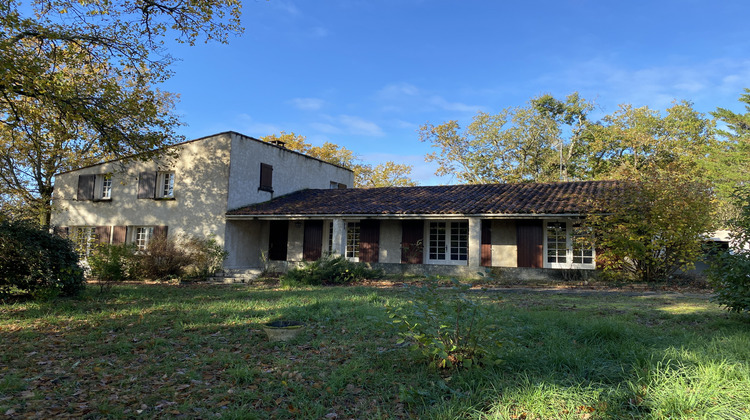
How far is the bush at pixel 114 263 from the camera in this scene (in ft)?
53.4

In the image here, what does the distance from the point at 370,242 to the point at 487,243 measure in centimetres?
457

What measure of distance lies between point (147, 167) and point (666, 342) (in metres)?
20.0

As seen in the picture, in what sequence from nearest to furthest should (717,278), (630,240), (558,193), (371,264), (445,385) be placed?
(445,385), (717,278), (630,240), (558,193), (371,264)

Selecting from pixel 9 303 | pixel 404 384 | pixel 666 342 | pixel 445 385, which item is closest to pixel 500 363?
pixel 445 385

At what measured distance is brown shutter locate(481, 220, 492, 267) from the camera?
51.2 feet

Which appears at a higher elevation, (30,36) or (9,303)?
(30,36)

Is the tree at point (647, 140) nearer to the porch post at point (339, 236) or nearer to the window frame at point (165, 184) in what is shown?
the porch post at point (339, 236)

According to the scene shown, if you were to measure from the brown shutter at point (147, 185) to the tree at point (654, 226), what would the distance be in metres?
17.6

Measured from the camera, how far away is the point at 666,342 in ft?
16.0

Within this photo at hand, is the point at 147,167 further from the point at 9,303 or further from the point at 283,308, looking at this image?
the point at 283,308

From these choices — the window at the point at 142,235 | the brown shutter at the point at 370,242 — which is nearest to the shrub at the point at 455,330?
the brown shutter at the point at 370,242

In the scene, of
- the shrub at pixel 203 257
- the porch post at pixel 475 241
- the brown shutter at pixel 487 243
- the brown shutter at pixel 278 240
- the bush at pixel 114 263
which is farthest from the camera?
the brown shutter at pixel 278 240

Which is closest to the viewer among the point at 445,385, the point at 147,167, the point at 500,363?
the point at 445,385

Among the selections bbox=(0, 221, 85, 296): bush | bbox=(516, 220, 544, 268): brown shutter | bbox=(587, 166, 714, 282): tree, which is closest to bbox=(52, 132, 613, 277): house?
bbox=(516, 220, 544, 268): brown shutter
